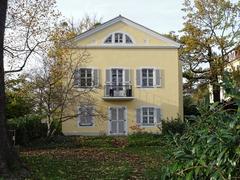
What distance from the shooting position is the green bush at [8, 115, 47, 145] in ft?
83.3

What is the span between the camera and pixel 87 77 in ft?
124

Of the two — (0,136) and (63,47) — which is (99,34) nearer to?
(63,47)

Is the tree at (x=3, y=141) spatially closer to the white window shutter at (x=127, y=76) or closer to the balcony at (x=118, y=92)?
the balcony at (x=118, y=92)

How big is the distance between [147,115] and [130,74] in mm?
3616

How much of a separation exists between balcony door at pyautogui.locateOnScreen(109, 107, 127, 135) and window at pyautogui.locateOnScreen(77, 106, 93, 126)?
1735 mm

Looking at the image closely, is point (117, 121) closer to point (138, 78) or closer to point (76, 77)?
point (138, 78)

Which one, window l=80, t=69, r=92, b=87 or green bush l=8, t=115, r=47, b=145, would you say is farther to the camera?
window l=80, t=69, r=92, b=87

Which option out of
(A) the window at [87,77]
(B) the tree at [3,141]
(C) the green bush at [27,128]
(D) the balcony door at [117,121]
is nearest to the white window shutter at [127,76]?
(D) the balcony door at [117,121]

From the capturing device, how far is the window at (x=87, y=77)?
1431 inches

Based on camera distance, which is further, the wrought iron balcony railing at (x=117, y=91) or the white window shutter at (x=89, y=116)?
the wrought iron balcony railing at (x=117, y=91)

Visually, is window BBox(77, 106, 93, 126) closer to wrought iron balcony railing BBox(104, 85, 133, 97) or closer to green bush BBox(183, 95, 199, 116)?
wrought iron balcony railing BBox(104, 85, 133, 97)

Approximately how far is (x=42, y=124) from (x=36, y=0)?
8.14 m

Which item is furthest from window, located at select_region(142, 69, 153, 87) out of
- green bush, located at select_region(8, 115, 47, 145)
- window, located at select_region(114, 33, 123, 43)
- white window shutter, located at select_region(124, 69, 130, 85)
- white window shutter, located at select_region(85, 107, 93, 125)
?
green bush, located at select_region(8, 115, 47, 145)

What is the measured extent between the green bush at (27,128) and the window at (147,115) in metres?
10.3
